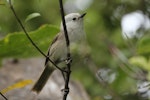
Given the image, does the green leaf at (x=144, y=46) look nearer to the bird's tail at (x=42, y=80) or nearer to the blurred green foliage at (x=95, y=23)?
the bird's tail at (x=42, y=80)

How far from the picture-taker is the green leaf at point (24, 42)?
12.9ft

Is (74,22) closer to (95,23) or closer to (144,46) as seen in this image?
(144,46)

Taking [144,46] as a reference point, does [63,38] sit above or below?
below

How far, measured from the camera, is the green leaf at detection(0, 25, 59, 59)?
12.9 feet

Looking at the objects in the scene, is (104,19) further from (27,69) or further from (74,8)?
A: (27,69)

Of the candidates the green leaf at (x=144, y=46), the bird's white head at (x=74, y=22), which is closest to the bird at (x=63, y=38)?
the bird's white head at (x=74, y=22)

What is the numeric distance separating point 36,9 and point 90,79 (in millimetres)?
1092

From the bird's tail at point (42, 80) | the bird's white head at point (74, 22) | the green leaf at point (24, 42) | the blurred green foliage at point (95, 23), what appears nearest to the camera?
the green leaf at point (24, 42)

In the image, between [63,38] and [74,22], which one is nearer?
[63,38]

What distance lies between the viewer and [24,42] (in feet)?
13.1

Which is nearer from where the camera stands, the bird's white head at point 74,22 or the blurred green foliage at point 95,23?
the bird's white head at point 74,22

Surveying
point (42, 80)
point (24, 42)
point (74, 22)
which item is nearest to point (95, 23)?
point (42, 80)

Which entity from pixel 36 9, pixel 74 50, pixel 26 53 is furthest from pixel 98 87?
pixel 74 50

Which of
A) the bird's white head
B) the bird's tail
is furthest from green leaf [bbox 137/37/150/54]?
the bird's tail
